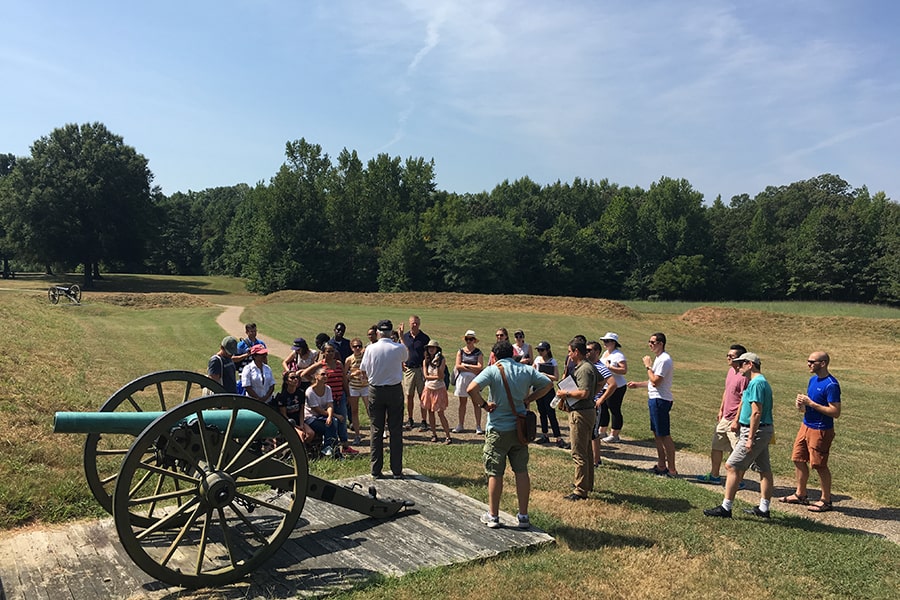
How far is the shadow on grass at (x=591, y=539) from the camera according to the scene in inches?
228

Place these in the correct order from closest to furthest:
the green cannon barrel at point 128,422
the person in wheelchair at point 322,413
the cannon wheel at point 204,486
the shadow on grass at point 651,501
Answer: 1. the cannon wheel at point 204,486
2. the green cannon barrel at point 128,422
3. the shadow on grass at point 651,501
4. the person in wheelchair at point 322,413

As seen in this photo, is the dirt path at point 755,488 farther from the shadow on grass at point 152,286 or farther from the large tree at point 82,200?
the large tree at point 82,200

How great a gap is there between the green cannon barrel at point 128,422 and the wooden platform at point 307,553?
112 cm

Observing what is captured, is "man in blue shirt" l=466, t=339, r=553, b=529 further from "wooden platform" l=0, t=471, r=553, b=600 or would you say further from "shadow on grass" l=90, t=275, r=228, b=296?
"shadow on grass" l=90, t=275, r=228, b=296

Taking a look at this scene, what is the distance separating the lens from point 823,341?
112 feet

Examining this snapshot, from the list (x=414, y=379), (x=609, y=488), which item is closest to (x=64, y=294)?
(x=414, y=379)

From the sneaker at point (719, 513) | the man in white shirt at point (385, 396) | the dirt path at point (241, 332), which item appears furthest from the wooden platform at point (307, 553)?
the dirt path at point (241, 332)

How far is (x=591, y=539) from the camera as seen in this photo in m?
5.95

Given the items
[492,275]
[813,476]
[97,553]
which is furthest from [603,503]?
[492,275]

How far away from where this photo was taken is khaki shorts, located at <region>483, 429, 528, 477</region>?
581 centimetres

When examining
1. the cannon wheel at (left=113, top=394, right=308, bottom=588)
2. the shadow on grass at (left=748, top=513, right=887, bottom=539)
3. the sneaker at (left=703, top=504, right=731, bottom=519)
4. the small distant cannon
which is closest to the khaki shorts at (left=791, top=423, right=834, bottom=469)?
the shadow on grass at (left=748, top=513, right=887, bottom=539)

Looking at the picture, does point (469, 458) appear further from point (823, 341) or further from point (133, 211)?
point (133, 211)

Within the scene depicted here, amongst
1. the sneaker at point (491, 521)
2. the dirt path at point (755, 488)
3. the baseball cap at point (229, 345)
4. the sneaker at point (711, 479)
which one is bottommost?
the dirt path at point (755, 488)

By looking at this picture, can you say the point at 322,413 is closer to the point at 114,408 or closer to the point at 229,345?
the point at 229,345
